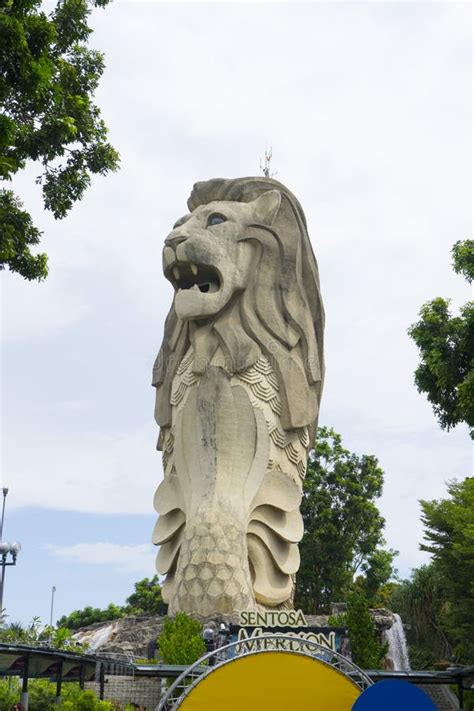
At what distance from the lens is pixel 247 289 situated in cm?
2188

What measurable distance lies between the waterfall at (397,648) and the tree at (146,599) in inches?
759

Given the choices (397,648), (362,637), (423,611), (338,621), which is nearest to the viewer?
(362,637)

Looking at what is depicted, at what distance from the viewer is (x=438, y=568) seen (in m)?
23.3

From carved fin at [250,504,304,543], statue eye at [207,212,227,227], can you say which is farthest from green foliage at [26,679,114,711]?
statue eye at [207,212,227,227]

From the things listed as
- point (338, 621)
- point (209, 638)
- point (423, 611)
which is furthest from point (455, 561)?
point (423, 611)

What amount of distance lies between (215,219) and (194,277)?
1.57 meters

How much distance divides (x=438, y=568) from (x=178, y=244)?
10.8 m

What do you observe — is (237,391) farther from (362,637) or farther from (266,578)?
(362,637)

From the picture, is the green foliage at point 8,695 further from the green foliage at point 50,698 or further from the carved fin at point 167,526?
the carved fin at point 167,526

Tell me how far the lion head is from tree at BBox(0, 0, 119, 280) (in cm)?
1011

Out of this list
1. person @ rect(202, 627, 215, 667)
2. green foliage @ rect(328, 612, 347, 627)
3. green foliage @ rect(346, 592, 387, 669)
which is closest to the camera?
person @ rect(202, 627, 215, 667)

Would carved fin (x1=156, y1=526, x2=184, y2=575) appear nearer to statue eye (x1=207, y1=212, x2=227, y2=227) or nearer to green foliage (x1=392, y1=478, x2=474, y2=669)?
green foliage (x1=392, y1=478, x2=474, y2=669)

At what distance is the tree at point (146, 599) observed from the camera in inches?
1700

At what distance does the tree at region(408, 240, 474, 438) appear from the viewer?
44.5 ft
